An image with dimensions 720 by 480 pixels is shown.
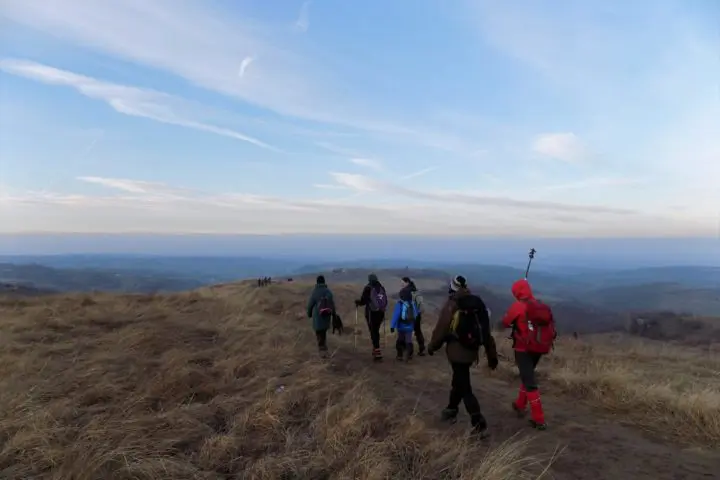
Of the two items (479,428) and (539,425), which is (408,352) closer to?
(539,425)

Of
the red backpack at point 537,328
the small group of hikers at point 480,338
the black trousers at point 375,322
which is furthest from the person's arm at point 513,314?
the black trousers at point 375,322

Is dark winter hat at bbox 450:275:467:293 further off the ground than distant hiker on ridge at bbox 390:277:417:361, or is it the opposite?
dark winter hat at bbox 450:275:467:293

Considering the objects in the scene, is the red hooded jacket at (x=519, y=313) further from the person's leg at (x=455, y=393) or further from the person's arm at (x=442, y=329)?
the person's leg at (x=455, y=393)

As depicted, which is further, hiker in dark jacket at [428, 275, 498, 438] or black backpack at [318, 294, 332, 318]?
black backpack at [318, 294, 332, 318]

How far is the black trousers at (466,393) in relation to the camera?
620 centimetres

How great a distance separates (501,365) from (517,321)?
496cm

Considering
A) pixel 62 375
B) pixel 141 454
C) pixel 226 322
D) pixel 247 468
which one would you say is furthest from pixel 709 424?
pixel 226 322

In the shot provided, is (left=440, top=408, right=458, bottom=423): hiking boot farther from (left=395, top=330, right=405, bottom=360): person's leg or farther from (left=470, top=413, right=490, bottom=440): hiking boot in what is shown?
(left=395, top=330, right=405, bottom=360): person's leg

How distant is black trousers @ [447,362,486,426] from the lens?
6195mm

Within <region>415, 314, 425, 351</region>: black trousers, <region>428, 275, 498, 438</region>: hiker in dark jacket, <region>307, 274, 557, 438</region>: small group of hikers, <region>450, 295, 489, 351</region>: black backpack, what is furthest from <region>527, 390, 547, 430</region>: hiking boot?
<region>415, 314, 425, 351</region>: black trousers

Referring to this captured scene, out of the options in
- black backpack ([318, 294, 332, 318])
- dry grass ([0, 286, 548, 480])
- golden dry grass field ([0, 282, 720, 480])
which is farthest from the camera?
black backpack ([318, 294, 332, 318])

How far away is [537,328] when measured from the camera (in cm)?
642

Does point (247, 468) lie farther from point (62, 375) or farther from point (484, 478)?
point (62, 375)

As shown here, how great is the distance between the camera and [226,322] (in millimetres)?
13852
